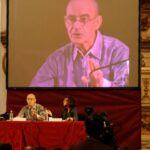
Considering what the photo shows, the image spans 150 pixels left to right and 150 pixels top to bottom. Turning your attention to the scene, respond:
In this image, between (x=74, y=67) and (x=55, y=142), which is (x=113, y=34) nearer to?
(x=74, y=67)

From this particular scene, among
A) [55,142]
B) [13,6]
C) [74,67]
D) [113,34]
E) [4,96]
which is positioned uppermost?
[13,6]

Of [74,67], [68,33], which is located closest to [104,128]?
[74,67]

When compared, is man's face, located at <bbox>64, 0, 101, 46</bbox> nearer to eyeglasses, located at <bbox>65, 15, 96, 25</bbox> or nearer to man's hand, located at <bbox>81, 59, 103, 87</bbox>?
eyeglasses, located at <bbox>65, 15, 96, 25</bbox>

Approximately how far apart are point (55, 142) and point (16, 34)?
10.4 feet

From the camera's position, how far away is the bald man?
8828 mm

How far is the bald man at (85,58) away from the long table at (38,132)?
2.27 metres

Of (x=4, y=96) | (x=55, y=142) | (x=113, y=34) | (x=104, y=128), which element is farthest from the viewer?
(x=4, y=96)

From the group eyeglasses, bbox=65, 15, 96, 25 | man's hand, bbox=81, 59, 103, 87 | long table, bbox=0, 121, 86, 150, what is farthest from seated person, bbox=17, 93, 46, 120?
eyeglasses, bbox=65, 15, 96, 25

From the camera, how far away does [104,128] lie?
747cm

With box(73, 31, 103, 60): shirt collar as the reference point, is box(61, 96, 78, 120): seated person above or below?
below

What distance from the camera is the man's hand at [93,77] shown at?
8836 millimetres

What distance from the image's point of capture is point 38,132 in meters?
6.77

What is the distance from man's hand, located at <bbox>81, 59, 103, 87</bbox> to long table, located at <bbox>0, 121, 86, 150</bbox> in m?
2.26

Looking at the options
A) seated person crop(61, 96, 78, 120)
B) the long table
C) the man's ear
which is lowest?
the long table
